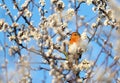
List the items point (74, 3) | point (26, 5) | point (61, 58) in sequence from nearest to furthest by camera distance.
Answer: point (61, 58), point (74, 3), point (26, 5)

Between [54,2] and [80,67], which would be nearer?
[80,67]

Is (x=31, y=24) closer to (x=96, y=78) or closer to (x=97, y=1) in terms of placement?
(x=97, y=1)

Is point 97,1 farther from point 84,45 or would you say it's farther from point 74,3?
point 84,45

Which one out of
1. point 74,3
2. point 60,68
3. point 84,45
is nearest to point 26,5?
point 74,3

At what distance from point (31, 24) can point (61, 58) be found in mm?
1490

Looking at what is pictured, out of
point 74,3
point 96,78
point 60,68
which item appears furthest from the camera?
point 74,3

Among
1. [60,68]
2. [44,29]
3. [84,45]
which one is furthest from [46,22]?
[84,45]

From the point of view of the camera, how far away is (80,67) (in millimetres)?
5125

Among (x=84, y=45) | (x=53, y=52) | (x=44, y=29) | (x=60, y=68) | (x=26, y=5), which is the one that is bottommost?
(x=84, y=45)

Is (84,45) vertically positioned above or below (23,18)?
below

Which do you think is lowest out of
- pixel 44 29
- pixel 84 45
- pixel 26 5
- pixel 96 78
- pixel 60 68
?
pixel 96 78

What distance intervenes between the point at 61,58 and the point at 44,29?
4.16 feet

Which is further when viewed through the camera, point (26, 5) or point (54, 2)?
point (26, 5)

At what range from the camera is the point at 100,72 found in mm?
2844
